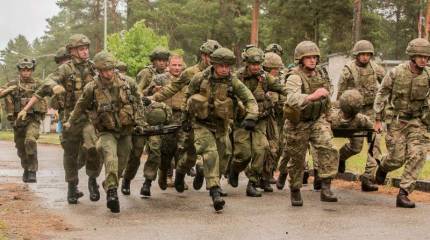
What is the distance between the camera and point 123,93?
9797 mm

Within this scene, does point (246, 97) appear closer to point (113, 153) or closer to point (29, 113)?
point (113, 153)

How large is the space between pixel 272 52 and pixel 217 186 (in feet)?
13.6

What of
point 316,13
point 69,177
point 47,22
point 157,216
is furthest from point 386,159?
point 47,22

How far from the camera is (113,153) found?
9.70m

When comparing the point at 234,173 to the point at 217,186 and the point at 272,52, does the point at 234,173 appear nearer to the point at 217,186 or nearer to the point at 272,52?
the point at 217,186

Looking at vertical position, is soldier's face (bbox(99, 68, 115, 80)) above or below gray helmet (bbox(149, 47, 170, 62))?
below

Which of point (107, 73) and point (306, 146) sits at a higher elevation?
point (107, 73)

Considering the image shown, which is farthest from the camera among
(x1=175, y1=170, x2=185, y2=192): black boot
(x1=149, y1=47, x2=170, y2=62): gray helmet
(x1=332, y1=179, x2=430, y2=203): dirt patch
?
(x1=149, y1=47, x2=170, y2=62): gray helmet

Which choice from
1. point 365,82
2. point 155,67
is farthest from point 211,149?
point 155,67

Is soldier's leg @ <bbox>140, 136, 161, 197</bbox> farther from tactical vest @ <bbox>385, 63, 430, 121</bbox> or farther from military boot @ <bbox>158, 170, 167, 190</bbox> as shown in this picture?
tactical vest @ <bbox>385, 63, 430, 121</bbox>

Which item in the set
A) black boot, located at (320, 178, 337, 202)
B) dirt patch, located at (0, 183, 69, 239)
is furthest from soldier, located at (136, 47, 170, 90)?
black boot, located at (320, 178, 337, 202)

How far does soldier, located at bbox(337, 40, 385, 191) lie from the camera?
11.7 meters

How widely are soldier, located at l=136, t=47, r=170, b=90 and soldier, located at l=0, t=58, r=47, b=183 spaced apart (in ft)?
6.60

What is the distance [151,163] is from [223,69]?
8.02ft
